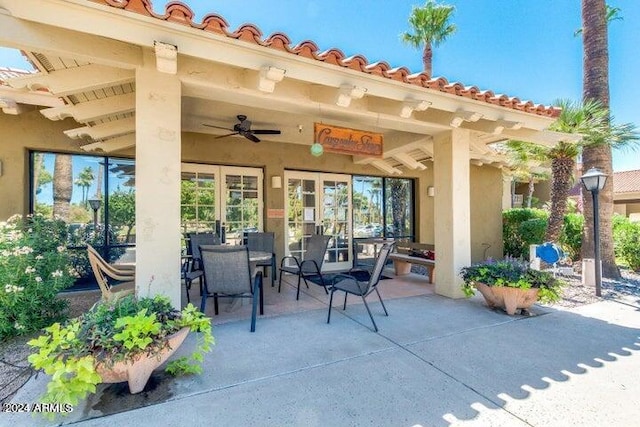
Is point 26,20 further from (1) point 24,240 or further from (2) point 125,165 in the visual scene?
(2) point 125,165

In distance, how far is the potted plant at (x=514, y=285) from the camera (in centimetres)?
383

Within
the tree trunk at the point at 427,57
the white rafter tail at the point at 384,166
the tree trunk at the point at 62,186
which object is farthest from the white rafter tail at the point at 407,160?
the tree trunk at the point at 427,57

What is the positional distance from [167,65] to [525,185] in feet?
77.2

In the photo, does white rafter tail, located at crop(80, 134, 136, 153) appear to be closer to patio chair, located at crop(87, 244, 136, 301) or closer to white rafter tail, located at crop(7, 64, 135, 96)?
white rafter tail, located at crop(7, 64, 135, 96)

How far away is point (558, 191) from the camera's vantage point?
6.19 metres

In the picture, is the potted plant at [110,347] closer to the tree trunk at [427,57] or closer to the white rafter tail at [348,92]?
the white rafter tail at [348,92]

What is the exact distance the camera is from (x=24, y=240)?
3203 mm

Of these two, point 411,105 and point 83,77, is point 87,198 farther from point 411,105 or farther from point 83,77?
point 411,105

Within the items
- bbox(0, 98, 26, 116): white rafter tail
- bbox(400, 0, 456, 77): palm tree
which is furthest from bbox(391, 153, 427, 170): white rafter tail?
bbox(400, 0, 456, 77): palm tree

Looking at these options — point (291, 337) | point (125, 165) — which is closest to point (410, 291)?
point (291, 337)

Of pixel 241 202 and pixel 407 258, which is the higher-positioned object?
pixel 241 202

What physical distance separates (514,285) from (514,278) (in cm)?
11

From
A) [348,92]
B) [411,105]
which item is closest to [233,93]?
[348,92]

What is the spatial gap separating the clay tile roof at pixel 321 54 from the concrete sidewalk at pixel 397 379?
2.89 metres
